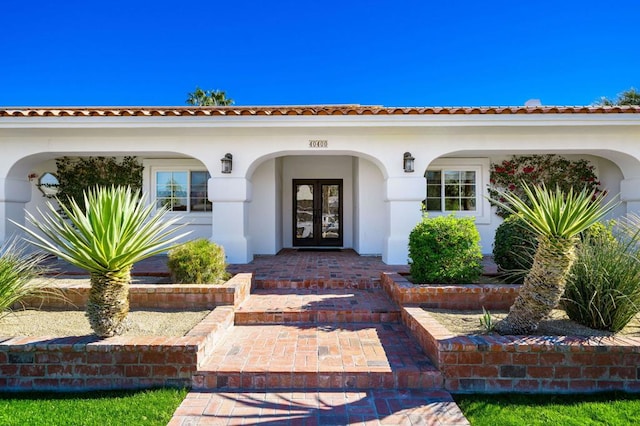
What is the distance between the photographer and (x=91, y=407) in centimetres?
326

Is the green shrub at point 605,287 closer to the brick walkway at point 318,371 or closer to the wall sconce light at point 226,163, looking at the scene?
the brick walkway at point 318,371

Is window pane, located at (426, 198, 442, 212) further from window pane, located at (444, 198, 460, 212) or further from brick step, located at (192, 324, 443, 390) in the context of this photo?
brick step, located at (192, 324, 443, 390)

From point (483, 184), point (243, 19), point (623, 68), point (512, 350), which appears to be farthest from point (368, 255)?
point (623, 68)

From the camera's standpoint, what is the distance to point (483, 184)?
10703 millimetres

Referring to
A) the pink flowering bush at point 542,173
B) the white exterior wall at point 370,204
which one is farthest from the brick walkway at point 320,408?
the pink flowering bush at point 542,173

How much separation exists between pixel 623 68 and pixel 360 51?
12139mm

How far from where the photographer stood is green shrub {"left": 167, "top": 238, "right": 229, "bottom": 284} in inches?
235

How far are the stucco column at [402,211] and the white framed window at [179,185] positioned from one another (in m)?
5.61

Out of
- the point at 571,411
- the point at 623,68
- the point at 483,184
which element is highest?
the point at 623,68

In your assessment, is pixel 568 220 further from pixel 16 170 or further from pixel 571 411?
pixel 16 170

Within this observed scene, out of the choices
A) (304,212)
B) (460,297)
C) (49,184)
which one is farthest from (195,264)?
(49,184)

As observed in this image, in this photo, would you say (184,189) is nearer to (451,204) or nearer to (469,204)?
(451,204)

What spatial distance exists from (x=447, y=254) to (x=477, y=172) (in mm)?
6066

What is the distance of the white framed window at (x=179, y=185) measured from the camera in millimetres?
10820
